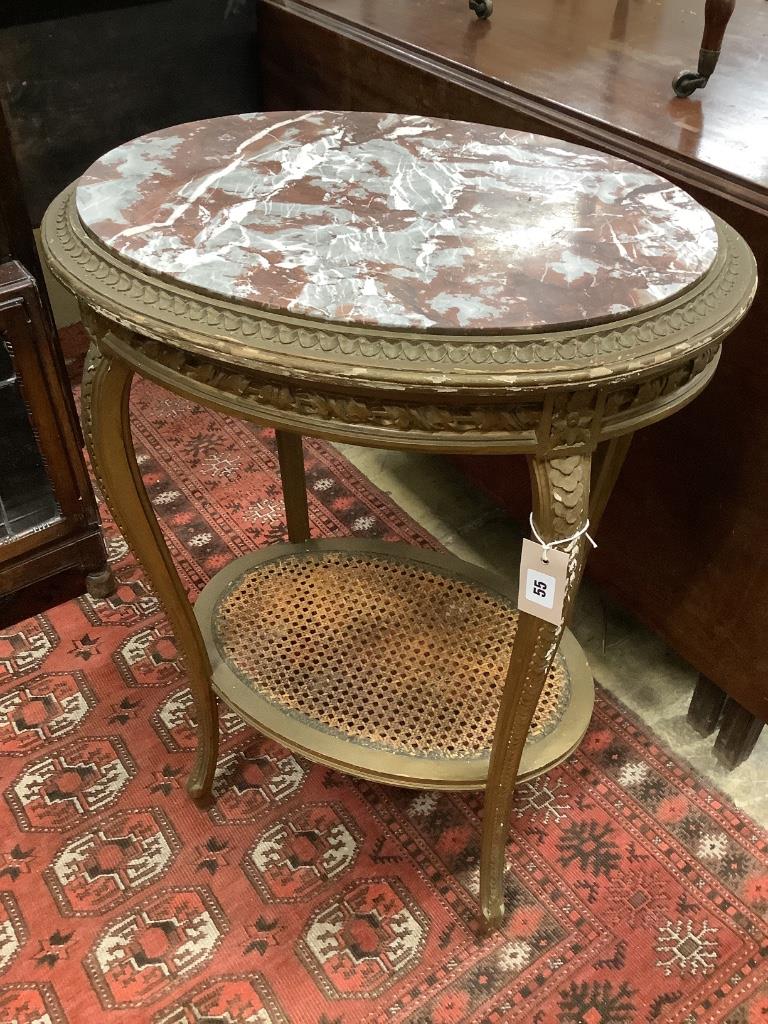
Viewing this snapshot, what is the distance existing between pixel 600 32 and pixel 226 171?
110cm

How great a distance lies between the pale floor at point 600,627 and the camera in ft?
4.70

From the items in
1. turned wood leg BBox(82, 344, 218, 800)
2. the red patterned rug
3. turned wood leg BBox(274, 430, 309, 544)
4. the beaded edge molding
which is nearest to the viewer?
the beaded edge molding

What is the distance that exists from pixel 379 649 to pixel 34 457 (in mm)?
740

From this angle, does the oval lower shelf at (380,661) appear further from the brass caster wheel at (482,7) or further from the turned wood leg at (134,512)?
the brass caster wheel at (482,7)

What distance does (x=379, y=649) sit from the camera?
138cm

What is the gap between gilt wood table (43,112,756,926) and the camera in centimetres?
75

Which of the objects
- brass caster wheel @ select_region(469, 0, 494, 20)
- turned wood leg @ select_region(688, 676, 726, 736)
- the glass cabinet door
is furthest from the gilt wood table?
brass caster wheel @ select_region(469, 0, 494, 20)

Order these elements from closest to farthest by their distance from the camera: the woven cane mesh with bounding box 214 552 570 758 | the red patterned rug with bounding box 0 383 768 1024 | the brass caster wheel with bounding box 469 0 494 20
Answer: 1. the red patterned rug with bounding box 0 383 768 1024
2. the woven cane mesh with bounding box 214 552 570 758
3. the brass caster wheel with bounding box 469 0 494 20

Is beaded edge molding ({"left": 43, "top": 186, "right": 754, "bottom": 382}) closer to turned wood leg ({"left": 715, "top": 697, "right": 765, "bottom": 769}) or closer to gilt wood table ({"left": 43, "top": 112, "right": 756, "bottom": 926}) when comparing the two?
gilt wood table ({"left": 43, "top": 112, "right": 756, "bottom": 926})

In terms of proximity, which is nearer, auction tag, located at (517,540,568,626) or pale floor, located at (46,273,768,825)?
auction tag, located at (517,540,568,626)

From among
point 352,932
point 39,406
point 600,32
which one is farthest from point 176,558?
point 600,32

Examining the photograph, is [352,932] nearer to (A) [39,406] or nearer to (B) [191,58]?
(A) [39,406]

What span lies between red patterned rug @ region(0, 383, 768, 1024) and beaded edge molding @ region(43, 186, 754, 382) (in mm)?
849

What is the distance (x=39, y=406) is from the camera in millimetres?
1429
